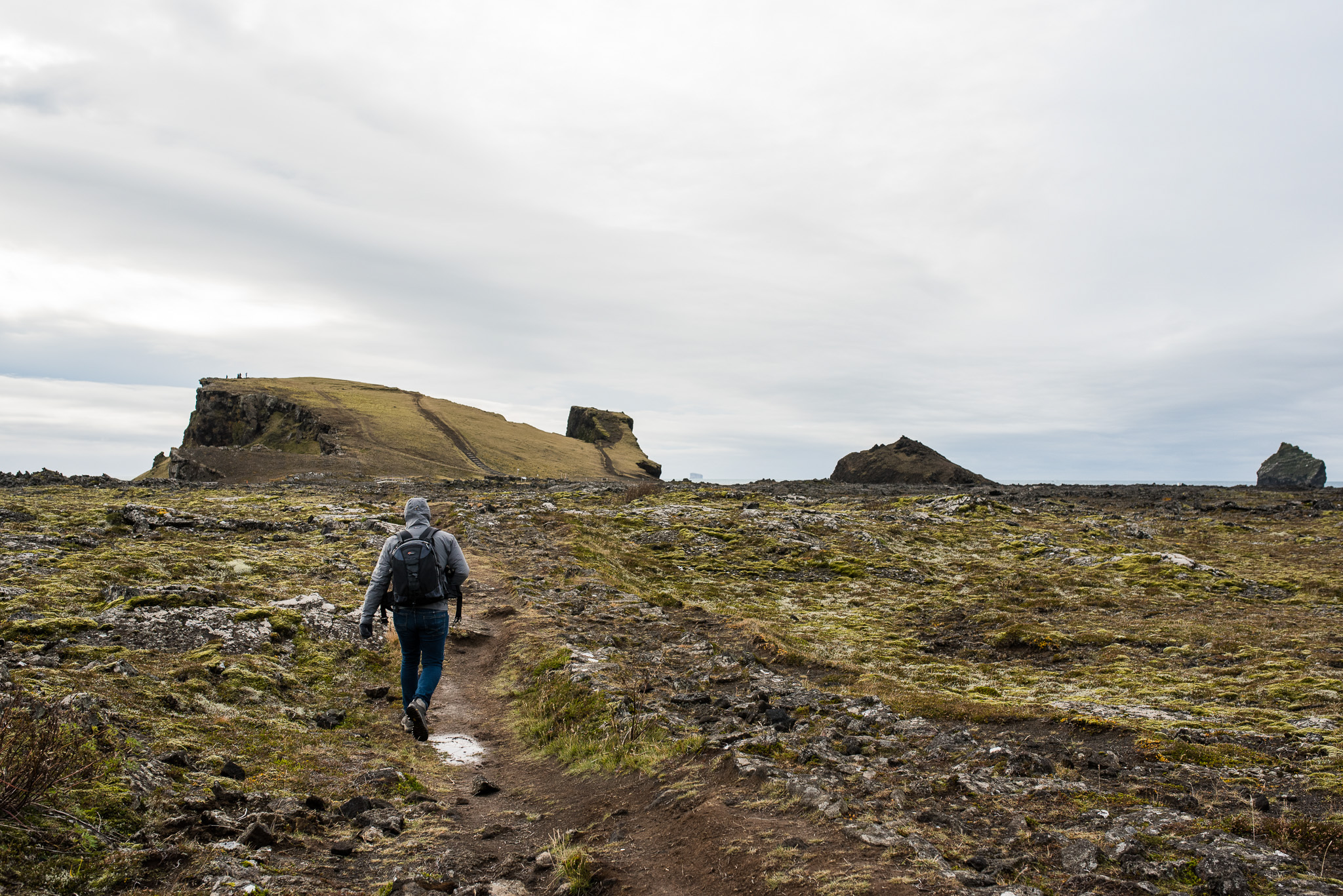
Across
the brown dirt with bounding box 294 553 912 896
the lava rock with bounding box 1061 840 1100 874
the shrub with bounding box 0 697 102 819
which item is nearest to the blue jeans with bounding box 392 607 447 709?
the brown dirt with bounding box 294 553 912 896

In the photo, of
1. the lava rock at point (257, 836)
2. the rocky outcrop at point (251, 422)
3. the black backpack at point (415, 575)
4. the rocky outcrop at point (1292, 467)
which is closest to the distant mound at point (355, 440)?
the rocky outcrop at point (251, 422)

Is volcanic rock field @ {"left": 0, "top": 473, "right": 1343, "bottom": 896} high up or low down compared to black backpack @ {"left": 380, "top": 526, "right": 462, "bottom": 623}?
down

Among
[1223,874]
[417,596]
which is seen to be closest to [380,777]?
[417,596]

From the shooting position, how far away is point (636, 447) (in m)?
194

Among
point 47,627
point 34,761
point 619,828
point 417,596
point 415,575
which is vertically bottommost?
point 619,828

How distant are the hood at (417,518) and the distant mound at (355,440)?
74408mm

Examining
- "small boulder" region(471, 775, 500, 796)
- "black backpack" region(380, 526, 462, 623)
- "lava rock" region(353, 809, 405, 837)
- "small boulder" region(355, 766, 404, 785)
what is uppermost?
"black backpack" region(380, 526, 462, 623)

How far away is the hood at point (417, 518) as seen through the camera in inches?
507

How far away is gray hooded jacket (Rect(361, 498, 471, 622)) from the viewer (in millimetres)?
12633

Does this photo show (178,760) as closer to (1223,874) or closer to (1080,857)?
(1080,857)

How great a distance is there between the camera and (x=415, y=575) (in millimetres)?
12344

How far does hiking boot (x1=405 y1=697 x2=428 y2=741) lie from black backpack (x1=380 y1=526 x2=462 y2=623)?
1822 mm

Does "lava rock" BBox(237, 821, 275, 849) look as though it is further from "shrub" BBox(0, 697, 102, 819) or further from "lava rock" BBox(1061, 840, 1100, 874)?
"lava rock" BBox(1061, 840, 1100, 874)

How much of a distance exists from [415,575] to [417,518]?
128 centimetres
